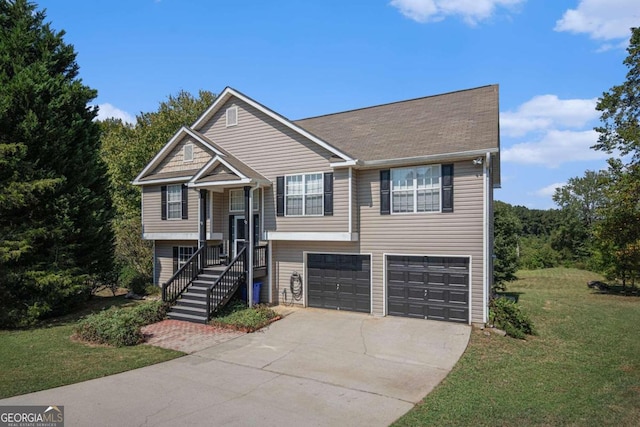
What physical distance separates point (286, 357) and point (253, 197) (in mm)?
7189

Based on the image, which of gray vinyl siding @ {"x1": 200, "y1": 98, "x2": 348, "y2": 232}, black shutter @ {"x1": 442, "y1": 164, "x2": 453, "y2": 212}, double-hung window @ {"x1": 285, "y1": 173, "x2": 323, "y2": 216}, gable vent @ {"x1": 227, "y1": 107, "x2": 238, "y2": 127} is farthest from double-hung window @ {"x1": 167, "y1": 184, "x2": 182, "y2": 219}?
black shutter @ {"x1": 442, "y1": 164, "x2": 453, "y2": 212}

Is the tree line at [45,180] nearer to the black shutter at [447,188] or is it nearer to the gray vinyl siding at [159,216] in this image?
the gray vinyl siding at [159,216]

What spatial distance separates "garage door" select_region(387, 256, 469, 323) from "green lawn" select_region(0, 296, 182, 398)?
7054 millimetres

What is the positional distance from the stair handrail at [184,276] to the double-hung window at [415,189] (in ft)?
24.9

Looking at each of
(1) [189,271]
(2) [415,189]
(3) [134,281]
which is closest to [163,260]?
(3) [134,281]

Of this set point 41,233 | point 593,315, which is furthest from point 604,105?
point 41,233

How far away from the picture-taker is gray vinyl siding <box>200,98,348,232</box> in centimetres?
1301

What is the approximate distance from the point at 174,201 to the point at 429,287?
11.3 meters

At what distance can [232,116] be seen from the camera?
A: 611 inches

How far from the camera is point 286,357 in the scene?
357 inches

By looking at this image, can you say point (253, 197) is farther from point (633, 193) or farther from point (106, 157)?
point (106, 157)

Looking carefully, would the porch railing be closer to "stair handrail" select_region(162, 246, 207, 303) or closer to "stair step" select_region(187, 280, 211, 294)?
"stair handrail" select_region(162, 246, 207, 303)

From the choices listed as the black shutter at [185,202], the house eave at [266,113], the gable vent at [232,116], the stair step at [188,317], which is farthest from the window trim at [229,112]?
the stair step at [188,317]

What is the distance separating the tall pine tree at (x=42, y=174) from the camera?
475 inches
